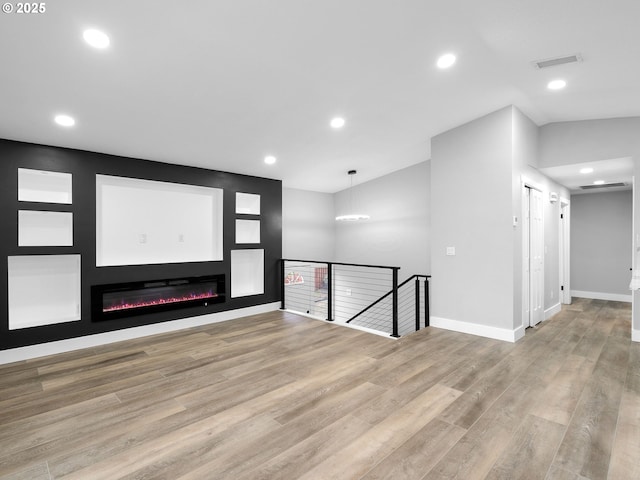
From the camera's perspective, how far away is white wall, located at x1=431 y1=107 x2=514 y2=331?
4.21 m

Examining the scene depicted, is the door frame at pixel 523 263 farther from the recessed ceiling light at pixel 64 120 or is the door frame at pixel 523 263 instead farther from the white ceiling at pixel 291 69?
the recessed ceiling light at pixel 64 120

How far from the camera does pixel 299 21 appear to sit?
242 cm

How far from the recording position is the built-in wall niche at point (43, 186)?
3.89 meters

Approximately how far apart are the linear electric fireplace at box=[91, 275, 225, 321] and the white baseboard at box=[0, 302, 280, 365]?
223mm

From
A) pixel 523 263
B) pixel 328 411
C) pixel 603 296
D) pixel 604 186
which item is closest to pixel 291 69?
pixel 328 411

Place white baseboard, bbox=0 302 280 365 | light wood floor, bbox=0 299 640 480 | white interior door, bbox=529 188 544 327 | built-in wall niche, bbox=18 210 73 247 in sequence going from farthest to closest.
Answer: white interior door, bbox=529 188 544 327
built-in wall niche, bbox=18 210 73 247
white baseboard, bbox=0 302 280 365
light wood floor, bbox=0 299 640 480

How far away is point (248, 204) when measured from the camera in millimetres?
6227

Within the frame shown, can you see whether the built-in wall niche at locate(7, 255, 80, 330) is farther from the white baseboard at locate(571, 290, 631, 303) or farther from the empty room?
the white baseboard at locate(571, 290, 631, 303)

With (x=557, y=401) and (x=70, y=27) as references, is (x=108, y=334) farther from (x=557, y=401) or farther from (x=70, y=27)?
(x=557, y=401)

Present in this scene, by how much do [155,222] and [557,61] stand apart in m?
5.37

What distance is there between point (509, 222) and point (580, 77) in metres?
1.71

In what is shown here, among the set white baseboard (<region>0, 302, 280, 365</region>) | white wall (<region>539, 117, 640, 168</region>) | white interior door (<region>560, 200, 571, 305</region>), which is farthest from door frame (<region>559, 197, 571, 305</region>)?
white baseboard (<region>0, 302, 280, 365</region>)

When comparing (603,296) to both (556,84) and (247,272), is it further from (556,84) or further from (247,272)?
(247,272)

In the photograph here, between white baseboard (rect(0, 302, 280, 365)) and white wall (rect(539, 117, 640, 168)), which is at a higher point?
white wall (rect(539, 117, 640, 168))
